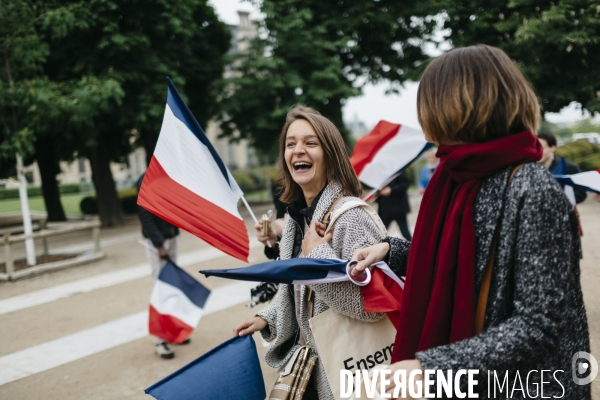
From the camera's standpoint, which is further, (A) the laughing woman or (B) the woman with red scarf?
(A) the laughing woman

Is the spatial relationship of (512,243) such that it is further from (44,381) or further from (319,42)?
(319,42)

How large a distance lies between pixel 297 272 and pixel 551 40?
47.9 ft

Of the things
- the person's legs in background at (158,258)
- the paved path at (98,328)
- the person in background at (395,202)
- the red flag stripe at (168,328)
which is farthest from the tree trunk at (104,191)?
the red flag stripe at (168,328)

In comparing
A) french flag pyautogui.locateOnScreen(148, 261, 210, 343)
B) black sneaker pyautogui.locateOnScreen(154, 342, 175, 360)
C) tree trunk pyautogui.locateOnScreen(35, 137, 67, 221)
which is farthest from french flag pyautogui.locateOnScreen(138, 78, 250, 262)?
tree trunk pyautogui.locateOnScreen(35, 137, 67, 221)

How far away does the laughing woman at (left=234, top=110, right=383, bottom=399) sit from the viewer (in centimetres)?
221

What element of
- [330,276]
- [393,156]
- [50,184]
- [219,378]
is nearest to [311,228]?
[330,276]

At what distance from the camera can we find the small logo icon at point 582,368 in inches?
57.1

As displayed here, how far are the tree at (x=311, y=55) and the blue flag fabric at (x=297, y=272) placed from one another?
1672 centimetres

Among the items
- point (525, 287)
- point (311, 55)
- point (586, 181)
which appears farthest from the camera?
point (311, 55)

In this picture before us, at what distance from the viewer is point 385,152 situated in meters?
4.91

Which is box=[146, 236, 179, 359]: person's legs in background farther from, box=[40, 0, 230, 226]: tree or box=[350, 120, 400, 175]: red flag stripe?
box=[40, 0, 230, 226]: tree

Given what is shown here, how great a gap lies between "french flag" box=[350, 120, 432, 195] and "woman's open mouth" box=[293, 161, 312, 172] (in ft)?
7.47

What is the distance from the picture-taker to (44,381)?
493 cm

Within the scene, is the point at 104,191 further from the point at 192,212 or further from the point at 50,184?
the point at 192,212
